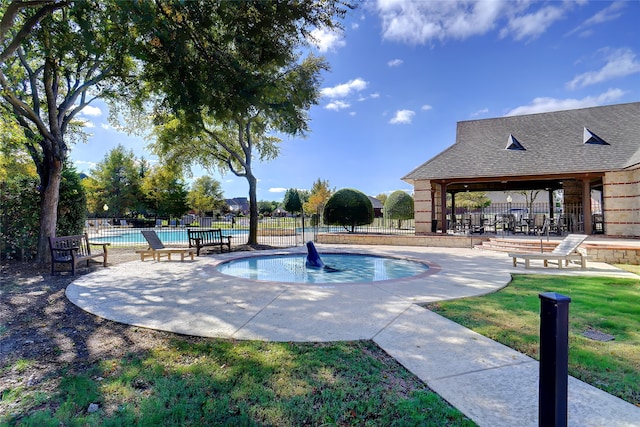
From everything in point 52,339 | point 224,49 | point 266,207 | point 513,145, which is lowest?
point 52,339

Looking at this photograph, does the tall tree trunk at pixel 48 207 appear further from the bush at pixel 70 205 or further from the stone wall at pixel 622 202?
the stone wall at pixel 622 202

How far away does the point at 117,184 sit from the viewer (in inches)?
1761

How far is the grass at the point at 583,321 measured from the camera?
299 cm

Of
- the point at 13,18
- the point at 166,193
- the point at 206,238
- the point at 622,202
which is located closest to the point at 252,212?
the point at 206,238

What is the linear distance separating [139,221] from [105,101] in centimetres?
3076

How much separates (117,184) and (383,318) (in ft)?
165

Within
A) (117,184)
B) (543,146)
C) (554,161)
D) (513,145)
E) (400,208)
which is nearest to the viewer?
(554,161)

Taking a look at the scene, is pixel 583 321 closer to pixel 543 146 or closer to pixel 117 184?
pixel 543 146

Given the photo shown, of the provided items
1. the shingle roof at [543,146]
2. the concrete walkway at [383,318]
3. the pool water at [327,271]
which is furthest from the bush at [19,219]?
the shingle roof at [543,146]

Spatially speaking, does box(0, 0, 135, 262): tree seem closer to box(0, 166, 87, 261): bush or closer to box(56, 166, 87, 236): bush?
box(0, 166, 87, 261): bush

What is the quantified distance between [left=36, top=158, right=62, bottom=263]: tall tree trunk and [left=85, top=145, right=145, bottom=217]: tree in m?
37.7

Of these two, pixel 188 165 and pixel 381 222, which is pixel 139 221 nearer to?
pixel 188 165

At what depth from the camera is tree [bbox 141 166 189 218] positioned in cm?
3834

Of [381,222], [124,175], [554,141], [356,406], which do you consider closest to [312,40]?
[356,406]
